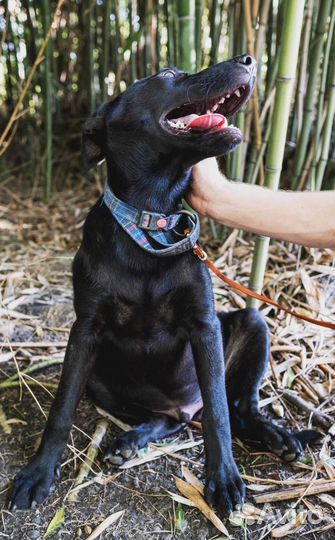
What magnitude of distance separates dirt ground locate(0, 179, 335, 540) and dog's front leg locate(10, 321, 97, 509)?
63 millimetres

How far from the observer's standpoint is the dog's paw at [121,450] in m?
1.77

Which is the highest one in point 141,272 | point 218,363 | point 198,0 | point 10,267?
point 198,0

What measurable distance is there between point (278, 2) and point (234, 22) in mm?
408

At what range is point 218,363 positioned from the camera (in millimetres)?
1691

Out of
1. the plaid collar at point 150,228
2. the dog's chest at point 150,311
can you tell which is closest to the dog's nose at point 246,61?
the plaid collar at point 150,228

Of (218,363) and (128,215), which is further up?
(128,215)

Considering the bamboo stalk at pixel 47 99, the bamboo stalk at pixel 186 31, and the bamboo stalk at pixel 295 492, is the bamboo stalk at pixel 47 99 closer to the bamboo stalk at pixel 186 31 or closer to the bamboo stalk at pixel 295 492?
the bamboo stalk at pixel 186 31

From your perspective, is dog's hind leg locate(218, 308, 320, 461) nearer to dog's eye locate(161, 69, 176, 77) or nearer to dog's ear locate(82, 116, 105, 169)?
dog's ear locate(82, 116, 105, 169)

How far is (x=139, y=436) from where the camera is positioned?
1.83 metres

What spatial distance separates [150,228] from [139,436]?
25.1 inches

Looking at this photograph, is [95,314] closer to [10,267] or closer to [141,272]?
[141,272]

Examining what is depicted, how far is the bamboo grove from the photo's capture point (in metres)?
2.68

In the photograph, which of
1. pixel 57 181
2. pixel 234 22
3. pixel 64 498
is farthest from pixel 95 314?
pixel 57 181

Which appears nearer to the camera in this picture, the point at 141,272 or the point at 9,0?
the point at 141,272
